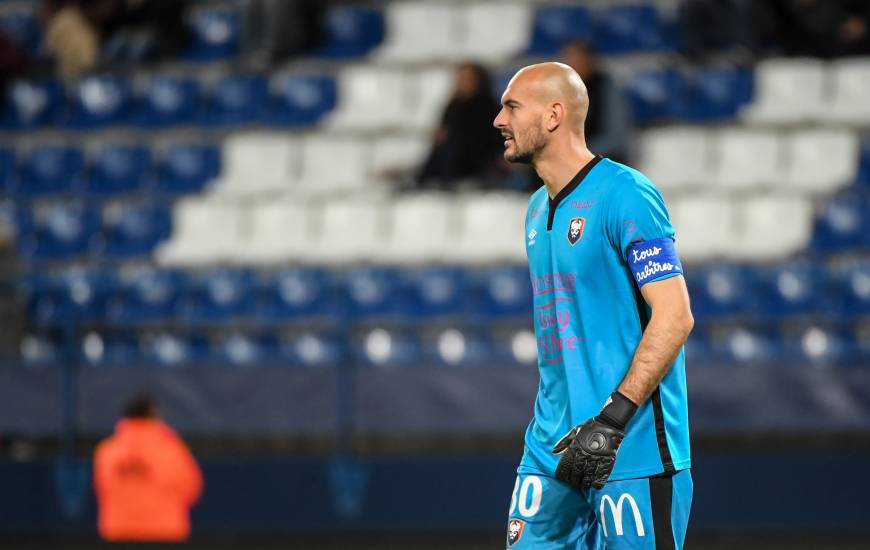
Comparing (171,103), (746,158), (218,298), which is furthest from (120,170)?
(746,158)

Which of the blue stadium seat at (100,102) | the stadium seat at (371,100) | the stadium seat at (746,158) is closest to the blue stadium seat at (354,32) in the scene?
the stadium seat at (371,100)

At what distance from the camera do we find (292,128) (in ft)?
44.8

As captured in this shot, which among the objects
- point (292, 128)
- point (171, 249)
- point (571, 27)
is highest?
point (571, 27)

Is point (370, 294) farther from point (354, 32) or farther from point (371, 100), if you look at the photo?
point (354, 32)

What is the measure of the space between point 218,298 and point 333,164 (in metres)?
2.05

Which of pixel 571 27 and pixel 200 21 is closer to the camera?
pixel 571 27

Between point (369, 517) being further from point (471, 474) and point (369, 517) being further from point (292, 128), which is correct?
point (292, 128)

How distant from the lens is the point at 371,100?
13602 millimetres

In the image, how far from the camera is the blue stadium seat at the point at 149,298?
1172 cm

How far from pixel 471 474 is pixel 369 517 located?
0.75m

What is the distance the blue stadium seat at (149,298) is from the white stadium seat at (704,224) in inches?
152

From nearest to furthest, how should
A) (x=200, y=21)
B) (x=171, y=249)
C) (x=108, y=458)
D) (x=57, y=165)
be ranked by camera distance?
(x=108, y=458) → (x=171, y=249) → (x=57, y=165) → (x=200, y=21)

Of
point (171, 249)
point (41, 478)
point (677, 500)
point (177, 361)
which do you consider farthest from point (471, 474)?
point (677, 500)

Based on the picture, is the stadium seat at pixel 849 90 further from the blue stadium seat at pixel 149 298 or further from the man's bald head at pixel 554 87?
the man's bald head at pixel 554 87
